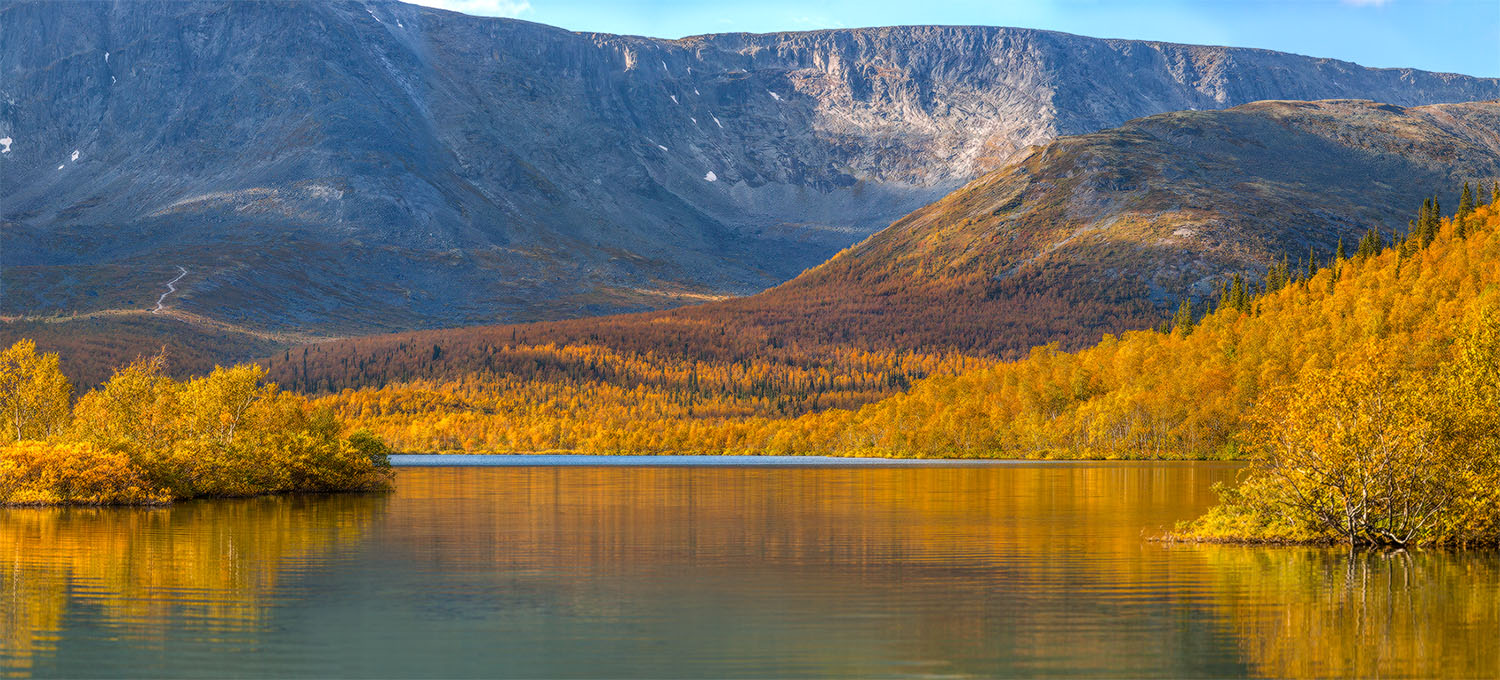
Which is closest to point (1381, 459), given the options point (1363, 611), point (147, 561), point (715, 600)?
point (1363, 611)

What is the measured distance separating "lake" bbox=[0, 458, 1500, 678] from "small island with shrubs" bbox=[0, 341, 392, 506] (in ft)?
26.3

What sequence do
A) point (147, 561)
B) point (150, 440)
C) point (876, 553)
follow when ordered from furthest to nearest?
point (150, 440) < point (876, 553) < point (147, 561)

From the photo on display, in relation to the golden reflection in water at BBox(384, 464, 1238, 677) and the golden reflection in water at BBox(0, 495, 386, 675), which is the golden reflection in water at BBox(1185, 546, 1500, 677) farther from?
the golden reflection in water at BBox(0, 495, 386, 675)

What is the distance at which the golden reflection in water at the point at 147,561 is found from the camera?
40250 mm

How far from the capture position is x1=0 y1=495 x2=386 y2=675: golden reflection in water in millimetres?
40250

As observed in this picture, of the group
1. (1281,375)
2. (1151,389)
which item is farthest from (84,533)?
(1151,389)

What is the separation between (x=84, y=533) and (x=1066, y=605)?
45981 millimetres

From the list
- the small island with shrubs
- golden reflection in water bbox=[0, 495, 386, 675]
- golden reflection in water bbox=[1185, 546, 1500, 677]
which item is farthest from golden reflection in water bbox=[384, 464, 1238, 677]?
the small island with shrubs

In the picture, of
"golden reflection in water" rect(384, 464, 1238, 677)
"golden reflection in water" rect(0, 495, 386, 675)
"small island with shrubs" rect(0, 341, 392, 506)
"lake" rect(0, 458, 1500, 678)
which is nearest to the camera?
"lake" rect(0, 458, 1500, 678)

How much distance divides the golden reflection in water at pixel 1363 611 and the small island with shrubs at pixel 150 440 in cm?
6310

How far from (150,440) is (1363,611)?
3054 inches

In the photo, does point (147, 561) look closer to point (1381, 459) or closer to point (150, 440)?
point (150, 440)

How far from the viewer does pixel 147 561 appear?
54.2 meters

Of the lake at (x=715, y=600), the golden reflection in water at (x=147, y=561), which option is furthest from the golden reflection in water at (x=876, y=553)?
the golden reflection in water at (x=147, y=561)
